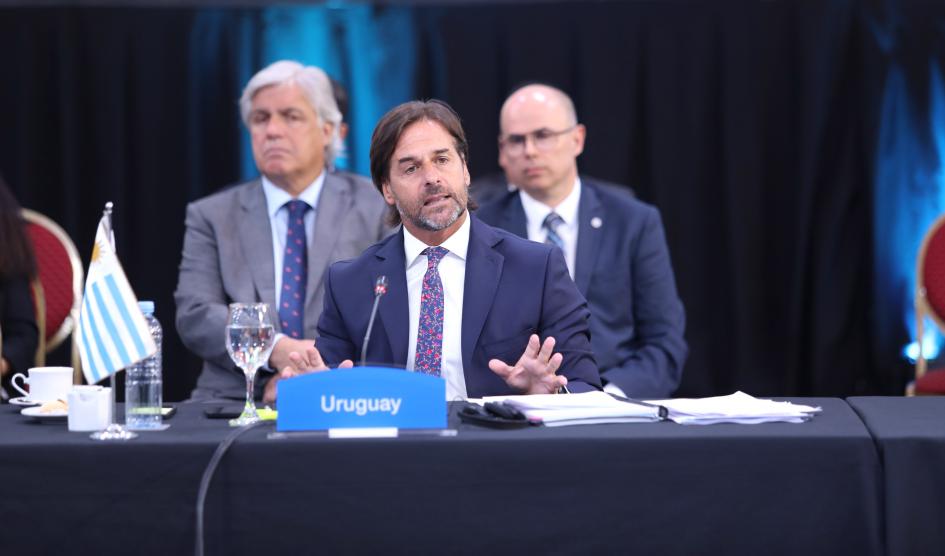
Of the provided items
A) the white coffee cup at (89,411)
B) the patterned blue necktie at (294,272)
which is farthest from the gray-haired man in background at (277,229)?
the white coffee cup at (89,411)

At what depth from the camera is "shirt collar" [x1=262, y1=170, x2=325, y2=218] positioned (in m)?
4.20

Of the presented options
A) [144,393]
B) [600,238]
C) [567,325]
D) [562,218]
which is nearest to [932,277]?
[600,238]

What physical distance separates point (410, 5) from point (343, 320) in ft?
9.60

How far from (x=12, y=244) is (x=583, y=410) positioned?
2642 millimetres

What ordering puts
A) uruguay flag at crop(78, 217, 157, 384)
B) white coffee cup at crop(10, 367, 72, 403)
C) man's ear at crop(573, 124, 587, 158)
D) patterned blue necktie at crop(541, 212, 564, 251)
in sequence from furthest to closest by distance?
man's ear at crop(573, 124, 587, 158) → patterned blue necktie at crop(541, 212, 564, 251) → white coffee cup at crop(10, 367, 72, 403) → uruguay flag at crop(78, 217, 157, 384)

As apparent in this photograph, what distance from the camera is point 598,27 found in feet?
18.4

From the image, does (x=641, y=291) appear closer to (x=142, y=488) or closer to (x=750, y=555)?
(x=750, y=555)

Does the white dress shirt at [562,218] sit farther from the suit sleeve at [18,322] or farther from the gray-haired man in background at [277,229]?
the suit sleeve at [18,322]

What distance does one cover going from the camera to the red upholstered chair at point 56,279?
4504 millimetres

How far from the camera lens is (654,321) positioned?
423 cm

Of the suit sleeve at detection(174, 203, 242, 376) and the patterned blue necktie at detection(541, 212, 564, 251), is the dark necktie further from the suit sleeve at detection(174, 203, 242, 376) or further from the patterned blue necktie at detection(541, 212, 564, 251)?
the patterned blue necktie at detection(541, 212, 564, 251)

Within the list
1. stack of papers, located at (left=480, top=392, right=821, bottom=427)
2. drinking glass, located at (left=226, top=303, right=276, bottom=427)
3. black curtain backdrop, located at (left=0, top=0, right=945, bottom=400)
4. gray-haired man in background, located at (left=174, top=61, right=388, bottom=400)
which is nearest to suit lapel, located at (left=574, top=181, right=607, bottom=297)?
gray-haired man in background, located at (left=174, top=61, right=388, bottom=400)

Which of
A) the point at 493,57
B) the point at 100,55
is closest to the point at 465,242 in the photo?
the point at 493,57

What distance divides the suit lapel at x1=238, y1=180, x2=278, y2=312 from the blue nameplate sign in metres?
1.75
